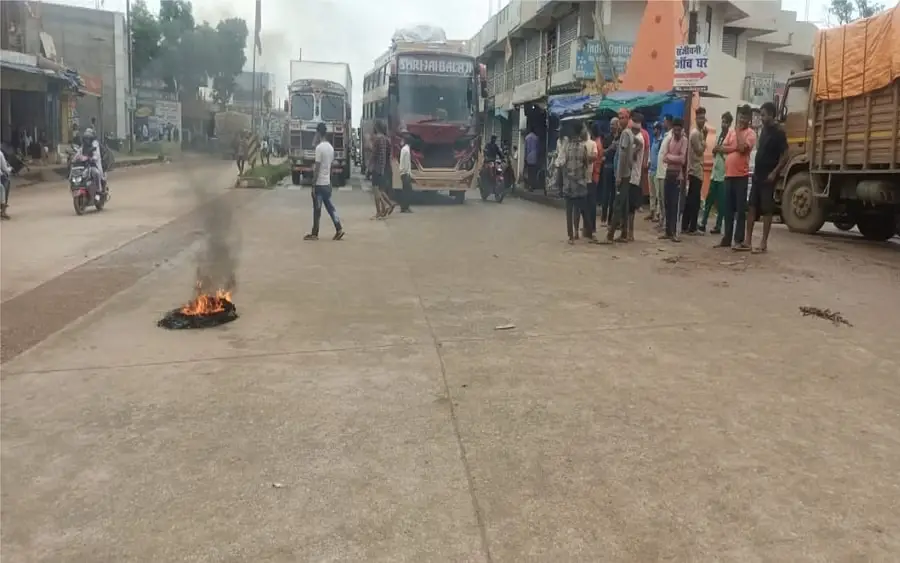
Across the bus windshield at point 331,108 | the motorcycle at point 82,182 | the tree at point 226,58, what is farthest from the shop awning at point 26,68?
the tree at point 226,58

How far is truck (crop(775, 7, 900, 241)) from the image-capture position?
31.5ft

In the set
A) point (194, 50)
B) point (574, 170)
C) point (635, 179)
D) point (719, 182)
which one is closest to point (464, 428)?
point (194, 50)

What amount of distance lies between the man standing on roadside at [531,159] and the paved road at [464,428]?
1567 centimetres

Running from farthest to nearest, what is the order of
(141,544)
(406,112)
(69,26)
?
(69,26), (406,112), (141,544)

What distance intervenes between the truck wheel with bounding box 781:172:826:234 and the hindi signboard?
2.22 metres

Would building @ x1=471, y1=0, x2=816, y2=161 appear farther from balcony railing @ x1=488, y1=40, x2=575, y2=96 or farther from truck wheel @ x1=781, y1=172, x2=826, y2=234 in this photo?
truck wheel @ x1=781, y1=172, x2=826, y2=234

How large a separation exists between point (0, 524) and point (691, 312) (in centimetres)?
512

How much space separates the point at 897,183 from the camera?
32.4 ft

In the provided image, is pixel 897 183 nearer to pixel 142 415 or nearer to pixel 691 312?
pixel 691 312

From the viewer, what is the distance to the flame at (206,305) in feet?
19.8

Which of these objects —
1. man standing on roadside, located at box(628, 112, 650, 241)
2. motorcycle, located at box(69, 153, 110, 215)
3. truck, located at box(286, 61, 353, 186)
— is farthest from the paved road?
truck, located at box(286, 61, 353, 186)

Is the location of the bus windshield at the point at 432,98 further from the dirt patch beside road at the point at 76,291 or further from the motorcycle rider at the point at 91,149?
the dirt patch beside road at the point at 76,291

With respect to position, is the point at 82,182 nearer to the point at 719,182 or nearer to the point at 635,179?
the point at 635,179

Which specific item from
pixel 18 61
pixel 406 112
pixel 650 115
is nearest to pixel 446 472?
pixel 650 115
